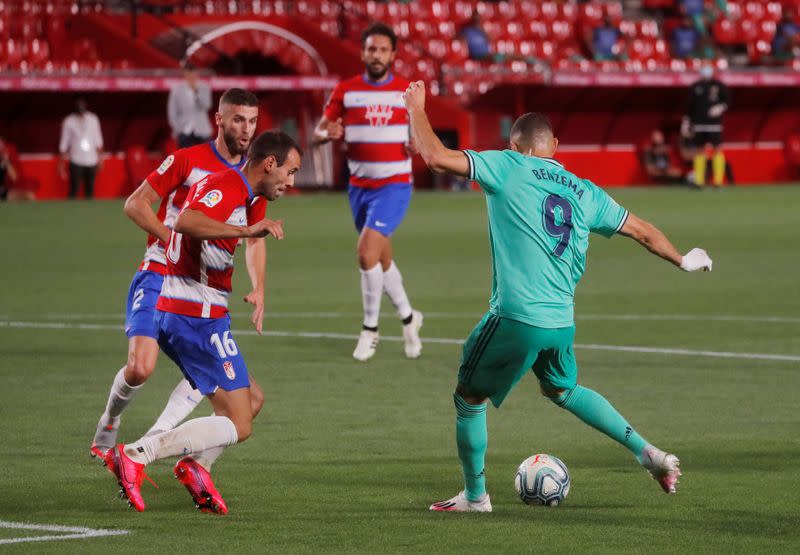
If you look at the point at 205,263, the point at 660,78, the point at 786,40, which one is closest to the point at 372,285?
the point at 205,263

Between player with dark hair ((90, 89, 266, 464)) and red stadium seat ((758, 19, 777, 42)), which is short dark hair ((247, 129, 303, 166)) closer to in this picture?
player with dark hair ((90, 89, 266, 464))

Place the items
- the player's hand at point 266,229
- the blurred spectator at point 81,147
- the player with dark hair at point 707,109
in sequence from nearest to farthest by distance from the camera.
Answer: the player's hand at point 266,229 → the blurred spectator at point 81,147 → the player with dark hair at point 707,109

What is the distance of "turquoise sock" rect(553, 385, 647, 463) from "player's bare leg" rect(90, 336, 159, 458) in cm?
193

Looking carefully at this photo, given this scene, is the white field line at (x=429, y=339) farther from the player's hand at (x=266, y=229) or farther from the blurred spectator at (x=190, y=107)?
the blurred spectator at (x=190, y=107)

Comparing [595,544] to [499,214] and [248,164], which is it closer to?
[499,214]

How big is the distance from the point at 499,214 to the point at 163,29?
85.2 ft

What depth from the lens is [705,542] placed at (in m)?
5.82

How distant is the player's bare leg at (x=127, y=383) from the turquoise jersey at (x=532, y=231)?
1.76 meters

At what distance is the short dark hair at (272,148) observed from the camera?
6422mm

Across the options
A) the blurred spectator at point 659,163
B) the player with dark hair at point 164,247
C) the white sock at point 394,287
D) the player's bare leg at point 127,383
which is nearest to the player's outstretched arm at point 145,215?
the player with dark hair at point 164,247

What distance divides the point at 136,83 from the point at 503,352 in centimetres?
2291

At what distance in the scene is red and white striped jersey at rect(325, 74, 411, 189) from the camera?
11.5 metres

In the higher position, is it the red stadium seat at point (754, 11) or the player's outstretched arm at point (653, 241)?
the player's outstretched arm at point (653, 241)

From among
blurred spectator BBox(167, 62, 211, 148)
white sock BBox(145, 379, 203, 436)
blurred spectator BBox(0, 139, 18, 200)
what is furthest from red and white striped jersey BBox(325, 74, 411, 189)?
blurred spectator BBox(0, 139, 18, 200)
